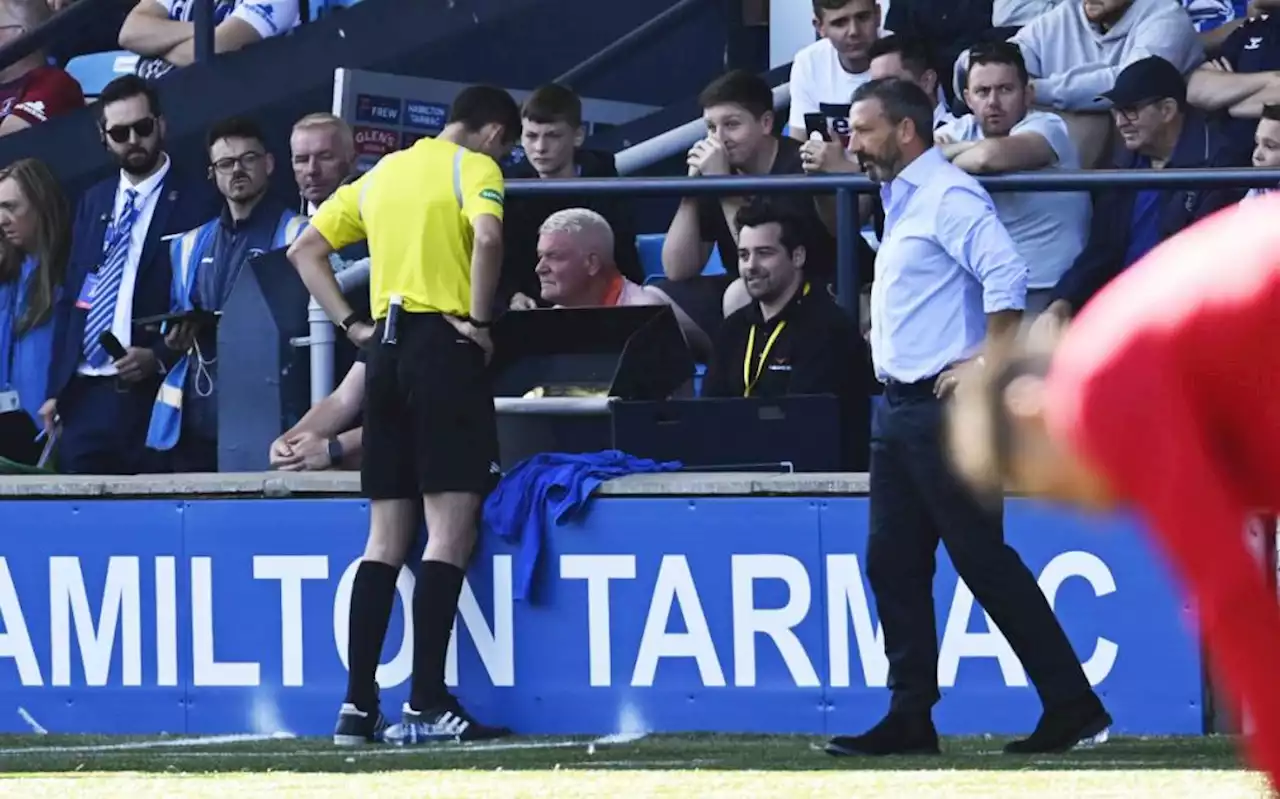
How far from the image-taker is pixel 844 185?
9.57 m

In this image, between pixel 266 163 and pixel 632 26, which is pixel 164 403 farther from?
pixel 632 26

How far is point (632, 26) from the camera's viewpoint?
582 inches

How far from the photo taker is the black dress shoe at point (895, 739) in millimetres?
8291

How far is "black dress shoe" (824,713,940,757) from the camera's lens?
27.2 feet

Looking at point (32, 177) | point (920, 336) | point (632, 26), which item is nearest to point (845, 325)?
point (920, 336)

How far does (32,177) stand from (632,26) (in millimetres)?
4443

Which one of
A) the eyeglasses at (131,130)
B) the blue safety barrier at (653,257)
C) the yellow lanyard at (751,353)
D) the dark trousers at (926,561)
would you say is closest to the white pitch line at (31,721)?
the eyeglasses at (131,130)

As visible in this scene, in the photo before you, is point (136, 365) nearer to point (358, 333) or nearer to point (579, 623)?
point (358, 333)

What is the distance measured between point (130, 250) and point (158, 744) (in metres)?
2.42

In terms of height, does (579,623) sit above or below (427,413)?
below

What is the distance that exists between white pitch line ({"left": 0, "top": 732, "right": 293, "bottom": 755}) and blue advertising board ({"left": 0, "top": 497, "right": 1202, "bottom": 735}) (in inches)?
3.5

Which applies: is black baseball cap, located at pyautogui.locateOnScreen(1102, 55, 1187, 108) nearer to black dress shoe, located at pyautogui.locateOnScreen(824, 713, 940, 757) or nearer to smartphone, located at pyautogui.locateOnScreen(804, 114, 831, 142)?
smartphone, located at pyautogui.locateOnScreen(804, 114, 831, 142)

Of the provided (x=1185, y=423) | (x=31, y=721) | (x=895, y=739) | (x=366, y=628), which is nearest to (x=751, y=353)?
(x=366, y=628)

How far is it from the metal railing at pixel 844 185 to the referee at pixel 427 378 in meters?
0.57
